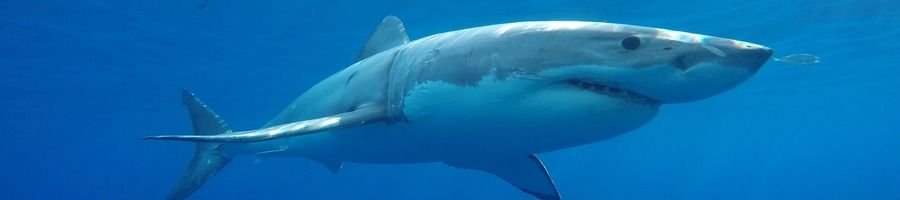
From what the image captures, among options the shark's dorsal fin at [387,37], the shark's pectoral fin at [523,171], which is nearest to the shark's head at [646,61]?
the shark's pectoral fin at [523,171]

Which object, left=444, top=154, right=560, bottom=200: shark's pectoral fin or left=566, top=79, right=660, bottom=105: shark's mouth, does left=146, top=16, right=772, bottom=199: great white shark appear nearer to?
left=566, top=79, right=660, bottom=105: shark's mouth

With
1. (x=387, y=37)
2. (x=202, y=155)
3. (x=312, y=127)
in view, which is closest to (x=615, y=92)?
(x=312, y=127)

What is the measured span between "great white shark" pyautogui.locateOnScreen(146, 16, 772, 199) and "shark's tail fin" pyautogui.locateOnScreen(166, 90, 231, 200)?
120 inches

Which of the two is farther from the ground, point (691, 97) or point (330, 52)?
point (330, 52)

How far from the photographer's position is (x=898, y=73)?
2972cm

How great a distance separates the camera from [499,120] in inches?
146

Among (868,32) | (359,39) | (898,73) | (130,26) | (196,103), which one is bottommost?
(196,103)

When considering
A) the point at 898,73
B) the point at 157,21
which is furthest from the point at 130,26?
the point at 898,73

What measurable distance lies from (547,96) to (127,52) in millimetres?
21125

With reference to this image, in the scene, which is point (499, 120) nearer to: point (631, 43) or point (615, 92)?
point (615, 92)

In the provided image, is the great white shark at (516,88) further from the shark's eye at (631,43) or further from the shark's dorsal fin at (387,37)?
the shark's dorsal fin at (387,37)

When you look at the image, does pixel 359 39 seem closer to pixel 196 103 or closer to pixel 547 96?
pixel 196 103

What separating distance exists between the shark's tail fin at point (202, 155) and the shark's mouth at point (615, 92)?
19.6 ft

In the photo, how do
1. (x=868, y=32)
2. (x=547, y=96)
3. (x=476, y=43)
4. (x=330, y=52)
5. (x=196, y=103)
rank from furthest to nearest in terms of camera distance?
(x=330, y=52) < (x=868, y=32) < (x=196, y=103) < (x=476, y=43) < (x=547, y=96)
